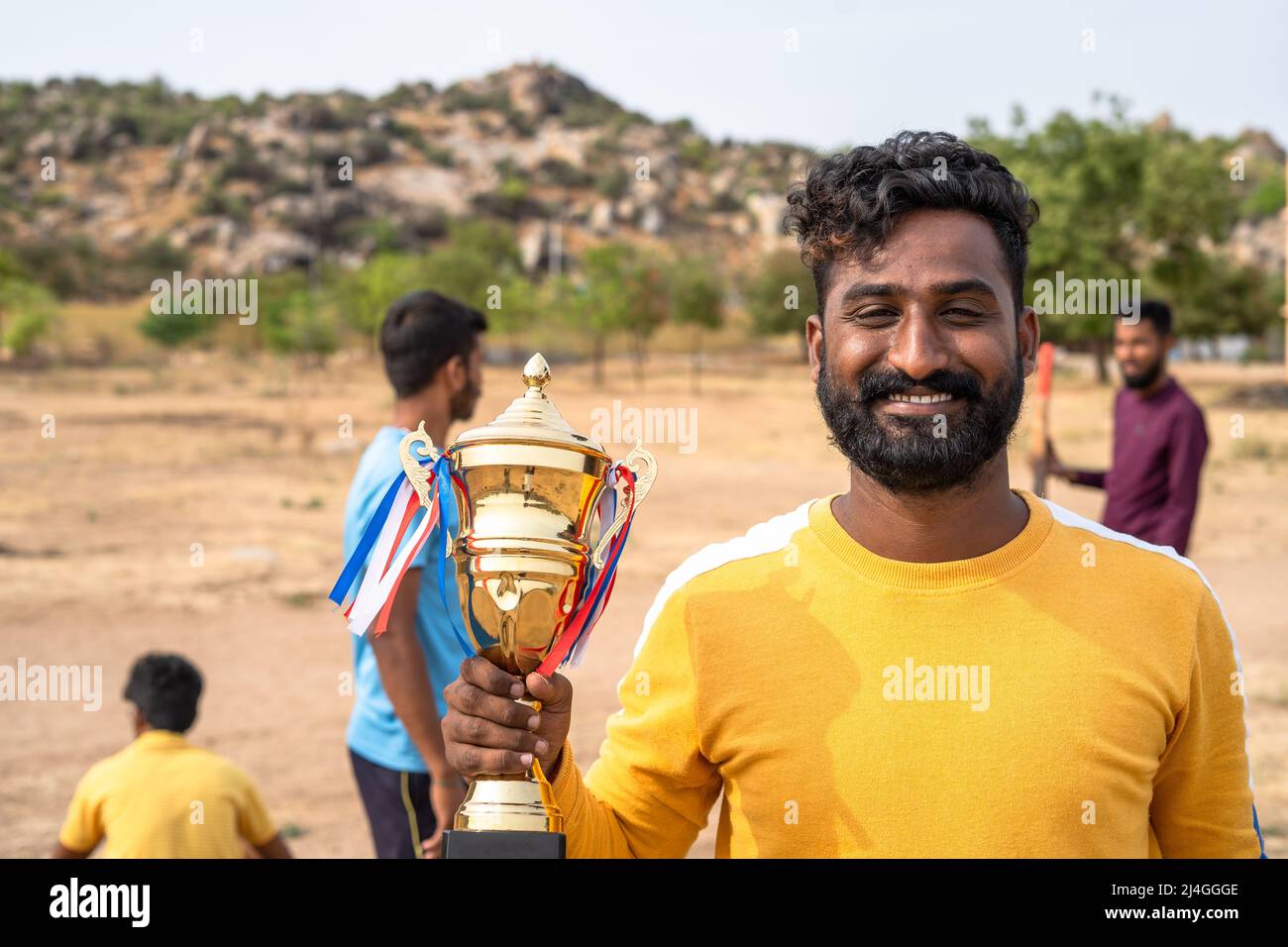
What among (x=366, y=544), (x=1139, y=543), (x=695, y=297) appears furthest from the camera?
(x=695, y=297)

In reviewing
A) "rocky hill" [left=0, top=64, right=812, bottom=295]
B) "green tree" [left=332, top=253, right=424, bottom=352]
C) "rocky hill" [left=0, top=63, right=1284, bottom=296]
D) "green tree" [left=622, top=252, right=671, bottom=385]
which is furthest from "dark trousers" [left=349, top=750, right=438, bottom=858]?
"rocky hill" [left=0, top=64, right=812, bottom=295]

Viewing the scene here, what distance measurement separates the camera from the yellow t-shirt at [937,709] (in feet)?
5.80

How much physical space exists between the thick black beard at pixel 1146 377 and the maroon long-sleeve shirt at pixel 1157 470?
0.20 feet

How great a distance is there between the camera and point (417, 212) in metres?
89.9

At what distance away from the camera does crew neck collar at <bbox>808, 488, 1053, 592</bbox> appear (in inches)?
73.5

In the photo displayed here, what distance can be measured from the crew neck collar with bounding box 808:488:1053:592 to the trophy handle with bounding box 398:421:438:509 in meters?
0.66

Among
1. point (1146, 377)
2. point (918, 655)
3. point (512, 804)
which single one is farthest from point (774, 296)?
point (512, 804)

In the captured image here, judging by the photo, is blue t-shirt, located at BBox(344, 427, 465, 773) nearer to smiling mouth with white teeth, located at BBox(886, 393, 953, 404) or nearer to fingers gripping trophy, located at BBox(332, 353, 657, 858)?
fingers gripping trophy, located at BBox(332, 353, 657, 858)

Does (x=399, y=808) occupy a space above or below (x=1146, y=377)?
below

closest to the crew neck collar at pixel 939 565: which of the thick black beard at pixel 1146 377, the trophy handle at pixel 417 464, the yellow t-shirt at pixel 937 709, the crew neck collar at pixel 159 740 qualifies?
the yellow t-shirt at pixel 937 709

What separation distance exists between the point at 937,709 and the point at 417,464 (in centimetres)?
92

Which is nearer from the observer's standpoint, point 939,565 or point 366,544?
point 939,565

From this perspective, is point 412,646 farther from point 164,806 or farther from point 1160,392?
point 1160,392

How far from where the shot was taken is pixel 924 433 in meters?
1.85
